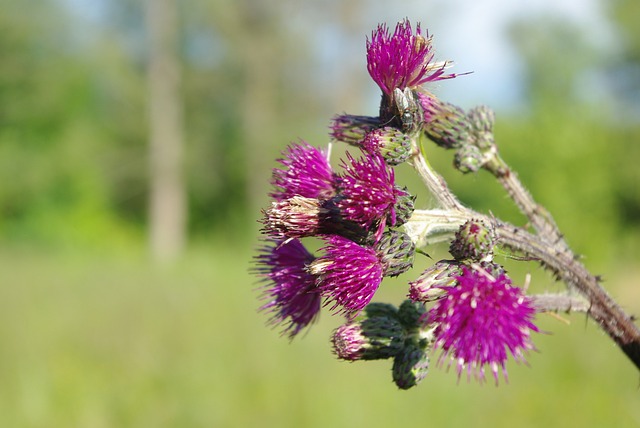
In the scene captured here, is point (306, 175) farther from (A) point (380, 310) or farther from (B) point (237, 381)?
(B) point (237, 381)

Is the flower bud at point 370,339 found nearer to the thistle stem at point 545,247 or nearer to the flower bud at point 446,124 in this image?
the thistle stem at point 545,247

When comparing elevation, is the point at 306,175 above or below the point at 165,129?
below

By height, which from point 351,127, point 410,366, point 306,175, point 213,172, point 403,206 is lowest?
point 410,366

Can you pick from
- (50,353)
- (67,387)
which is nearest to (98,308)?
(50,353)

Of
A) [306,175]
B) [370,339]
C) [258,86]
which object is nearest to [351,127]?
[306,175]

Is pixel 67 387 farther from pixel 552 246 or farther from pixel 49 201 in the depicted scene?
pixel 49 201

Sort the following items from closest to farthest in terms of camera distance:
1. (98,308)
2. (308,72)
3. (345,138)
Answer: (345,138) → (98,308) → (308,72)
